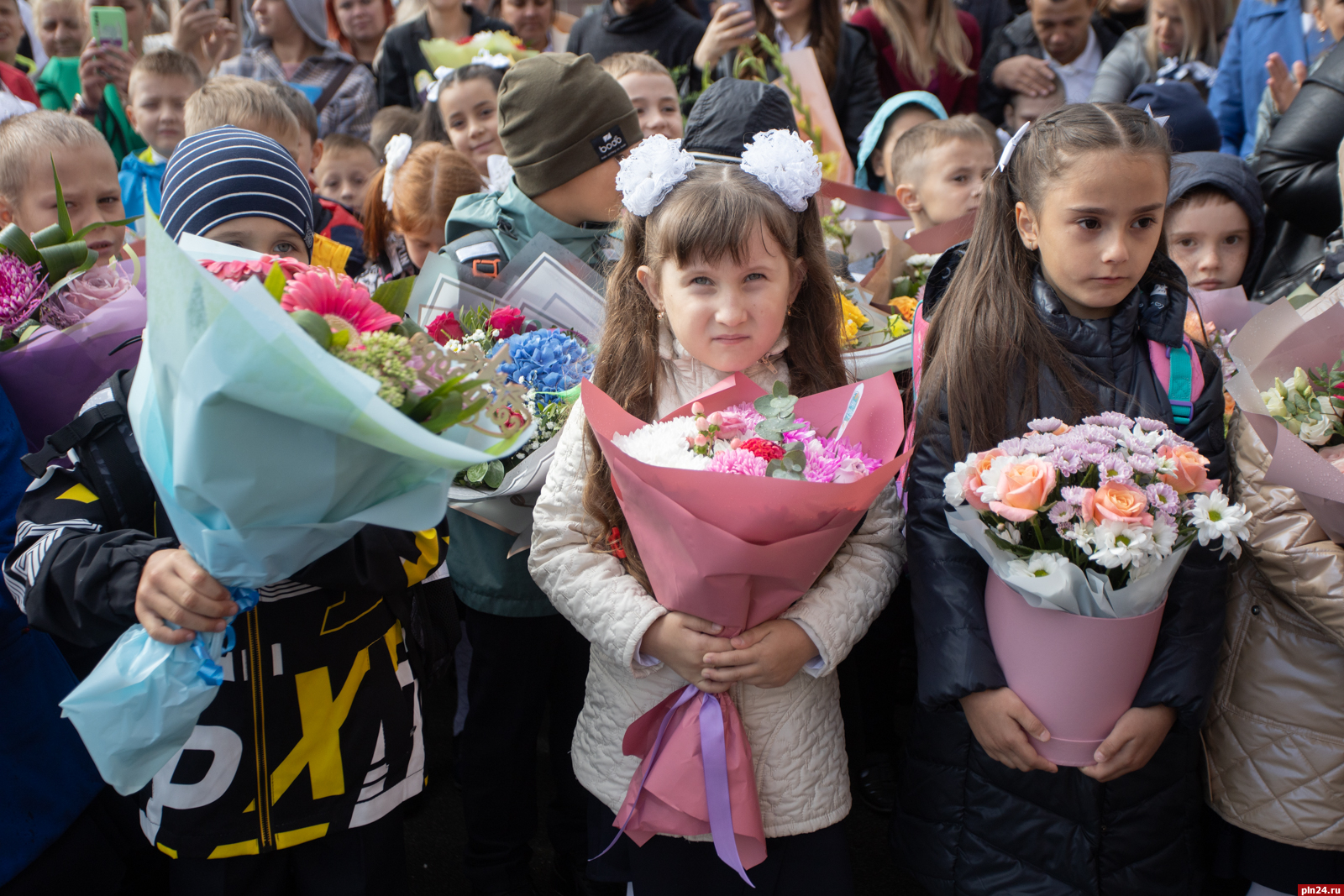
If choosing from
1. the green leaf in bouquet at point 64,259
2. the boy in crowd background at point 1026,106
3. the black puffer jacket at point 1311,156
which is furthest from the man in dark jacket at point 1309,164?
the green leaf in bouquet at point 64,259


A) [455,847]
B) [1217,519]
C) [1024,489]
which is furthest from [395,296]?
[455,847]

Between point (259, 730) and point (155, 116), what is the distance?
375 centimetres

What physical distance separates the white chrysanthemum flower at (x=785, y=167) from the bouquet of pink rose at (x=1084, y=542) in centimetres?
68

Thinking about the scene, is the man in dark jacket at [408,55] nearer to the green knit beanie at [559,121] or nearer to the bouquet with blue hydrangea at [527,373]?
the green knit beanie at [559,121]

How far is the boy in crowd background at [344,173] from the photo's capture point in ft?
15.9

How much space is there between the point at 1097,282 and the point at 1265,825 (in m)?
1.24

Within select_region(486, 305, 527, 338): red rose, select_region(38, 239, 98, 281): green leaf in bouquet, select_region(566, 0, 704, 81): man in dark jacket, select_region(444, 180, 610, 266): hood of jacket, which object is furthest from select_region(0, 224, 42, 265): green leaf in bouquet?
select_region(566, 0, 704, 81): man in dark jacket

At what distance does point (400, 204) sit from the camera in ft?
11.6

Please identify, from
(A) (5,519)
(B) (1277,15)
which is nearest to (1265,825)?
(A) (5,519)

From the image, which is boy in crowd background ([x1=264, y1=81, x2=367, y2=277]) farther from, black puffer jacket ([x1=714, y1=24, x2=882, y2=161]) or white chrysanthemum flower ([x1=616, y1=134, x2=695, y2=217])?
white chrysanthemum flower ([x1=616, y1=134, x2=695, y2=217])

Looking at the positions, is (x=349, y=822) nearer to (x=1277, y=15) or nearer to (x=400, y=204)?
(x=400, y=204)

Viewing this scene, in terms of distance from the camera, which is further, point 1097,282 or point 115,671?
point 1097,282

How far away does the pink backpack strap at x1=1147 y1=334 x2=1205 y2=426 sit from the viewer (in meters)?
1.96

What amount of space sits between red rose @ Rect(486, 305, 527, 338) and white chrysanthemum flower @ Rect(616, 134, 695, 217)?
0.53 m
